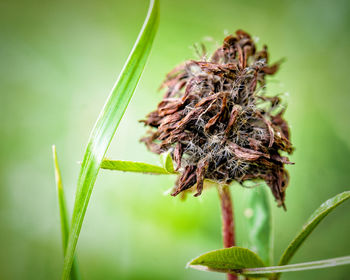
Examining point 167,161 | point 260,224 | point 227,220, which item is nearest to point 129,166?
point 167,161

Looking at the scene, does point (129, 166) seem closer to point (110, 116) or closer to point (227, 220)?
point (110, 116)

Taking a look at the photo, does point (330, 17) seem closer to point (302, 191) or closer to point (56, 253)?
point (302, 191)

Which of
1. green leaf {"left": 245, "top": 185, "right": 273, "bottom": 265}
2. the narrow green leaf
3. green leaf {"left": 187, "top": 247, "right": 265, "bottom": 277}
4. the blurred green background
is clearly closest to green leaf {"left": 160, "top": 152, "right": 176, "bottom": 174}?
green leaf {"left": 187, "top": 247, "right": 265, "bottom": 277}

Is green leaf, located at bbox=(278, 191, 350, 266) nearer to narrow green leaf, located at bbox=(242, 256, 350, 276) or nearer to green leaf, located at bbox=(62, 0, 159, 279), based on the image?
narrow green leaf, located at bbox=(242, 256, 350, 276)

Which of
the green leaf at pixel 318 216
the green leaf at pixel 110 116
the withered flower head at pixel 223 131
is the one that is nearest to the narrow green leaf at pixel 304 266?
the green leaf at pixel 318 216

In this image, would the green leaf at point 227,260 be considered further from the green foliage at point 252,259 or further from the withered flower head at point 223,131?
the withered flower head at point 223,131
